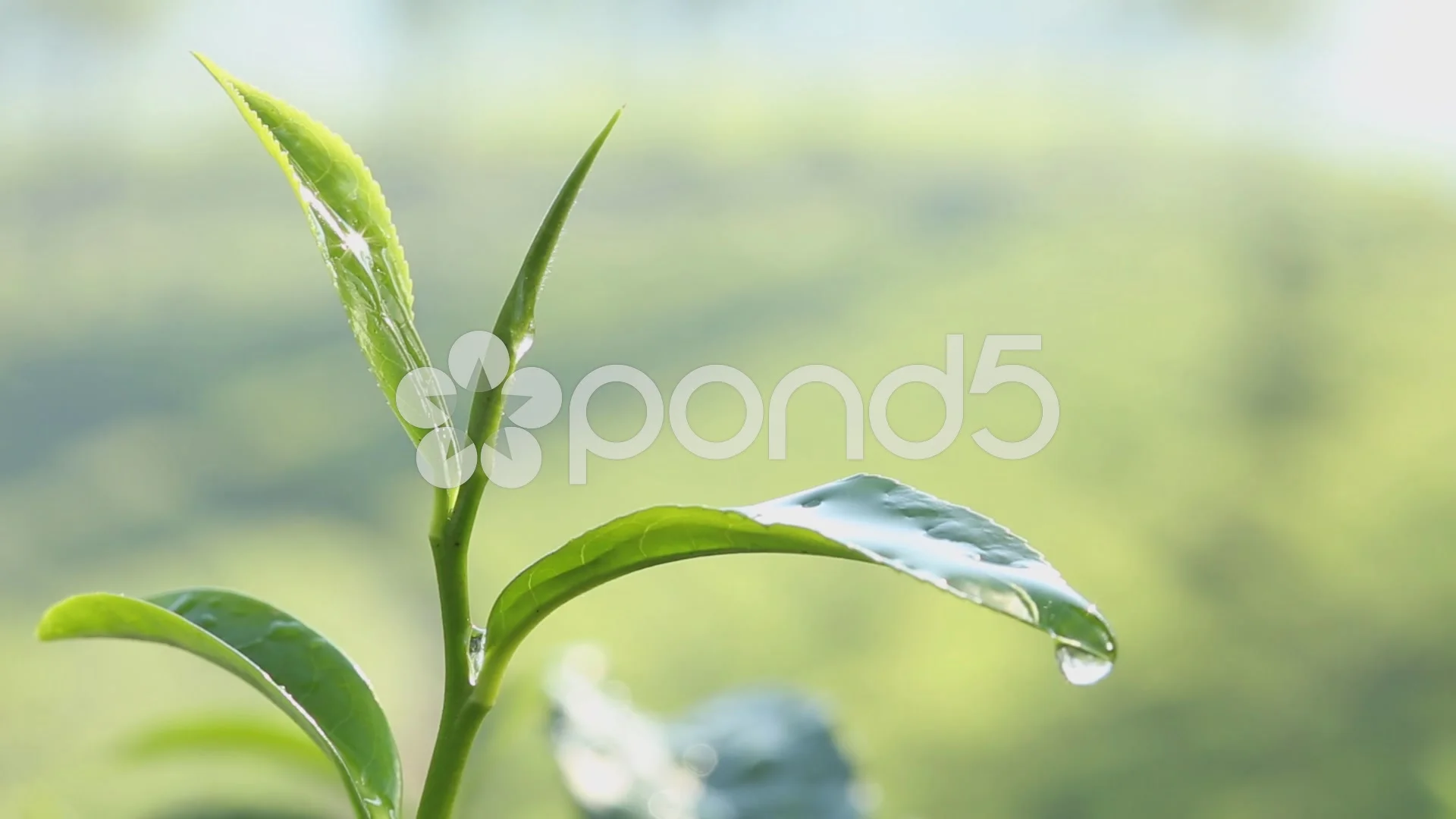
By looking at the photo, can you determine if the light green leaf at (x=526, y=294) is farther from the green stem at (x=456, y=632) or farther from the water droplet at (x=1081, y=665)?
the water droplet at (x=1081, y=665)

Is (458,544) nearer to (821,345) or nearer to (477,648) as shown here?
(477,648)

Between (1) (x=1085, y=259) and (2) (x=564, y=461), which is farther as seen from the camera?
(1) (x=1085, y=259)

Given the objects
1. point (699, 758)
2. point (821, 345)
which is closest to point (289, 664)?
point (699, 758)

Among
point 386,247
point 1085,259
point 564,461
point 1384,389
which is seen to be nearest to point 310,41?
point 564,461

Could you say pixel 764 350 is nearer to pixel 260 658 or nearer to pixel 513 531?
pixel 513 531

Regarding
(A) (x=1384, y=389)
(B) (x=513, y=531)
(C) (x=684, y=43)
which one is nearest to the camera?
(B) (x=513, y=531)

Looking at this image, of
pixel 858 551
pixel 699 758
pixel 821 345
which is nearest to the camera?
pixel 858 551

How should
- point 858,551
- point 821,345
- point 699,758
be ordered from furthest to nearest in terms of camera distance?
point 821,345 < point 699,758 < point 858,551

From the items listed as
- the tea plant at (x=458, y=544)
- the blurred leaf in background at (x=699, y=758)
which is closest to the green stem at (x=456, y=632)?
the tea plant at (x=458, y=544)
